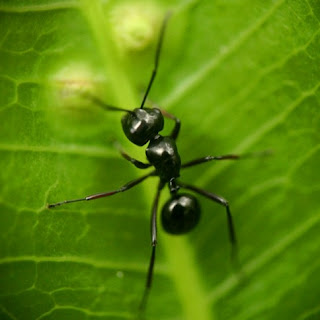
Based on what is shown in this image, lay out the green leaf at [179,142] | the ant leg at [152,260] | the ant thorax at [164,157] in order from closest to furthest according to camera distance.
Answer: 1. the green leaf at [179,142]
2. the ant leg at [152,260]
3. the ant thorax at [164,157]

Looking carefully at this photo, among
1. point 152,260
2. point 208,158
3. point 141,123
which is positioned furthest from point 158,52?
point 152,260

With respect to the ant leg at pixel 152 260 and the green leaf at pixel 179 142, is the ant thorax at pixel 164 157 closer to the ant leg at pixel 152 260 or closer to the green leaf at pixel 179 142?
the green leaf at pixel 179 142

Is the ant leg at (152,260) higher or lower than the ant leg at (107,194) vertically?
lower

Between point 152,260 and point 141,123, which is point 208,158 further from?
point 152,260

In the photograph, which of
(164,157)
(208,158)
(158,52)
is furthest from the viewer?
(164,157)

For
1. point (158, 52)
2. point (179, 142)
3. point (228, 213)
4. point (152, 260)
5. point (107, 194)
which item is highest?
point (158, 52)

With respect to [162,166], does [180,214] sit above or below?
below

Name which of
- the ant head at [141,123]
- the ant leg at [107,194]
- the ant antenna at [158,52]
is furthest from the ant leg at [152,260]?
the ant antenna at [158,52]

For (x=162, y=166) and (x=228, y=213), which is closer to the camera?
(x=228, y=213)
